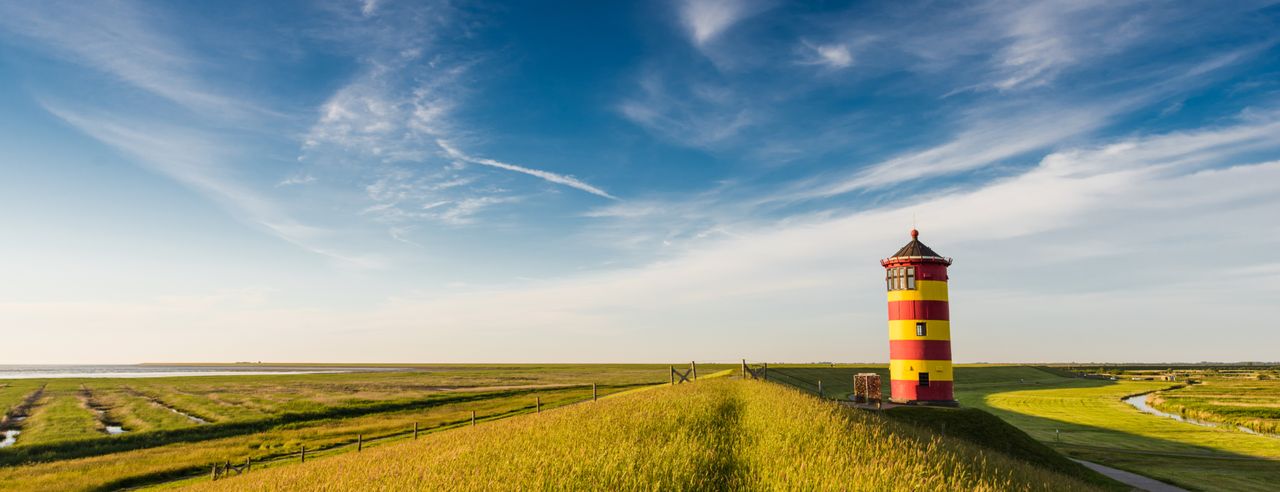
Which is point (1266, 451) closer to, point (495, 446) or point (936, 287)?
point (936, 287)

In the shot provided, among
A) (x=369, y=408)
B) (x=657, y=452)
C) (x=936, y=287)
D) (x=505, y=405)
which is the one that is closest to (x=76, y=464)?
(x=369, y=408)

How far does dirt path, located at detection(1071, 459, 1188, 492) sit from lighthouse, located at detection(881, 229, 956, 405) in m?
10.1

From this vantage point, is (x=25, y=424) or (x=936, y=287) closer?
(x=936, y=287)

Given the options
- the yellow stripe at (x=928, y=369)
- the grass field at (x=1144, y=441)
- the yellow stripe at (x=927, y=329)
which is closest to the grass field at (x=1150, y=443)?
the grass field at (x=1144, y=441)

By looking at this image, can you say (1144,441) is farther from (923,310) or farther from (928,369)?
(923,310)

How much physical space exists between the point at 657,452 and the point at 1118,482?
22.5 metres

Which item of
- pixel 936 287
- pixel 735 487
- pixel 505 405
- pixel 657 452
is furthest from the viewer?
pixel 505 405

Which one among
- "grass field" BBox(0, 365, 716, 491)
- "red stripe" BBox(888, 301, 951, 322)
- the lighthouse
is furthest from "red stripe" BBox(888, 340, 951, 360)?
"grass field" BBox(0, 365, 716, 491)

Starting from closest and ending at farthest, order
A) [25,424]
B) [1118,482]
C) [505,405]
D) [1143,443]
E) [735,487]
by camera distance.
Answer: [735,487], [1118,482], [1143,443], [25,424], [505,405]

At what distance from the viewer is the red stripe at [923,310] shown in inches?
1437

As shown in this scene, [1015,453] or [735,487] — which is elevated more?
[735,487]

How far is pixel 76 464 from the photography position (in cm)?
3494

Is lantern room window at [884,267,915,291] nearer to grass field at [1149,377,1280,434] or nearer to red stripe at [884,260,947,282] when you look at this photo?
red stripe at [884,260,947,282]

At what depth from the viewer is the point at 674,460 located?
927 centimetres
